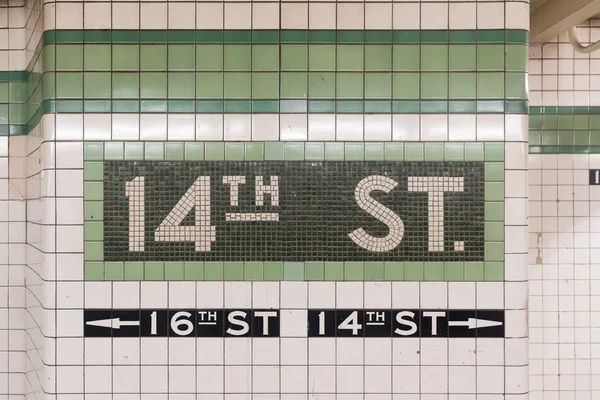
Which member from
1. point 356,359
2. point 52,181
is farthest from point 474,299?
point 52,181

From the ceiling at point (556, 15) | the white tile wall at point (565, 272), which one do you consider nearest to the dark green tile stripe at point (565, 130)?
the white tile wall at point (565, 272)

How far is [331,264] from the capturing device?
8.48 feet

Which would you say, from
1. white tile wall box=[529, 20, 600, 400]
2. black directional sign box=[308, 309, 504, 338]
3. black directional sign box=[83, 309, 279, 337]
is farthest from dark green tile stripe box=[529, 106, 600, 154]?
black directional sign box=[83, 309, 279, 337]

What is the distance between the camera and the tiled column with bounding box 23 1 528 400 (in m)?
2.57

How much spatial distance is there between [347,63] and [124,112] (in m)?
1.11

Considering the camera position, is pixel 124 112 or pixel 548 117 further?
pixel 548 117

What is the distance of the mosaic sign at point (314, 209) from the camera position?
2574 mm

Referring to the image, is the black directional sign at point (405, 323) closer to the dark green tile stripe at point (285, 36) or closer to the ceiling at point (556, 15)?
the dark green tile stripe at point (285, 36)

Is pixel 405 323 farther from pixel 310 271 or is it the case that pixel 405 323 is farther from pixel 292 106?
pixel 292 106

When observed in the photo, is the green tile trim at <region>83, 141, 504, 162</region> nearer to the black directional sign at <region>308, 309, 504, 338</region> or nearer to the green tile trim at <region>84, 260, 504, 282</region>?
the green tile trim at <region>84, 260, 504, 282</region>

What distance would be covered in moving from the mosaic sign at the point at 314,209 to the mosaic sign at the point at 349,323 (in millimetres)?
264

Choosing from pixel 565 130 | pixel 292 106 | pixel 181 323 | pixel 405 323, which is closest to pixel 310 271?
pixel 405 323

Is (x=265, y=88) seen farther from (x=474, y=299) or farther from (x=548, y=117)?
(x=548, y=117)

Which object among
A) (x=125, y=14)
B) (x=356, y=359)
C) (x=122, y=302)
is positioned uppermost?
(x=125, y=14)
